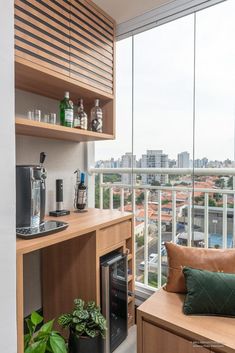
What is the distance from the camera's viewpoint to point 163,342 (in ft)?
4.19

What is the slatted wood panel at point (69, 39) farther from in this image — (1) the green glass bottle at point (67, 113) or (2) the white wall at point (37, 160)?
(2) the white wall at point (37, 160)

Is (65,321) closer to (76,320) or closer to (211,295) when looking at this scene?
(76,320)

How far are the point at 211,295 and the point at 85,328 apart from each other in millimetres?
730

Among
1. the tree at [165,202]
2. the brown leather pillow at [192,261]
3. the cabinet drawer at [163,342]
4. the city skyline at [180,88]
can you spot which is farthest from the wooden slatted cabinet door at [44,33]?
the cabinet drawer at [163,342]

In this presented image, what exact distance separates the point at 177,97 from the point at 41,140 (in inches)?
43.4

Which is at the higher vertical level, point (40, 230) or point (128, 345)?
point (40, 230)

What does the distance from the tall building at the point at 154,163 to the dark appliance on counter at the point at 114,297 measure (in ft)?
2.29

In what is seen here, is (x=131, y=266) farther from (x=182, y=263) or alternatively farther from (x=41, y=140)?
(x=41, y=140)

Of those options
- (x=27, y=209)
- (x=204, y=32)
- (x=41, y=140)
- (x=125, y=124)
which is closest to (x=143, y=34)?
(x=204, y=32)

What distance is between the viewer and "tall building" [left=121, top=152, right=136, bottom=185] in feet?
7.02

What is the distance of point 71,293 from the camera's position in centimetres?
160

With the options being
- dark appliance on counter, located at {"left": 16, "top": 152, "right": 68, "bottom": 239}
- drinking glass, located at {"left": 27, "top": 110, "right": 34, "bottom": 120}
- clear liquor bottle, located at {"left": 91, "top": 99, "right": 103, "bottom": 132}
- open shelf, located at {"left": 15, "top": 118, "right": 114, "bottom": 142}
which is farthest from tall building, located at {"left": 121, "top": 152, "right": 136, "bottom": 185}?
dark appliance on counter, located at {"left": 16, "top": 152, "right": 68, "bottom": 239}

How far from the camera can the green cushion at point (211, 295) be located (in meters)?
1.25

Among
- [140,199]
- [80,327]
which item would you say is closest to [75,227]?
[80,327]
